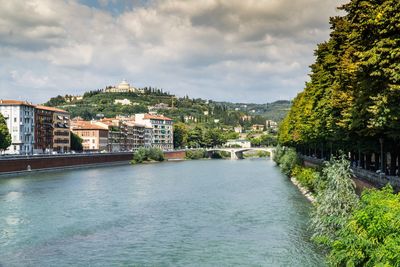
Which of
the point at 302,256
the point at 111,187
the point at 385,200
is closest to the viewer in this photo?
the point at 385,200

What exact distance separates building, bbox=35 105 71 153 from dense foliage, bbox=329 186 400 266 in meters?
111

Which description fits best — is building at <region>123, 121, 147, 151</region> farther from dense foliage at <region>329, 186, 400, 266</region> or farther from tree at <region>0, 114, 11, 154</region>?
dense foliage at <region>329, 186, 400, 266</region>

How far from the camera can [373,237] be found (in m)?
16.0

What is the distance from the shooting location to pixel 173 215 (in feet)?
135

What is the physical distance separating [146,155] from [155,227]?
338 feet

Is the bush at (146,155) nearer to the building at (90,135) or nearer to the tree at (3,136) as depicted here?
the building at (90,135)

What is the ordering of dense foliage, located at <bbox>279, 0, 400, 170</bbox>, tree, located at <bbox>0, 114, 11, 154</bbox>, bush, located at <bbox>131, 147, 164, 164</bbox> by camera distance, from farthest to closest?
bush, located at <bbox>131, 147, 164, 164</bbox> → tree, located at <bbox>0, 114, 11, 154</bbox> → dense foliage, located at <bbox>279, 0, 400, 170</bbox>

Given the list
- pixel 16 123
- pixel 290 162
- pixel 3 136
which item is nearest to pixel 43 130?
pixel 16 123

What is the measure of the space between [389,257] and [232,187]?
170 feet

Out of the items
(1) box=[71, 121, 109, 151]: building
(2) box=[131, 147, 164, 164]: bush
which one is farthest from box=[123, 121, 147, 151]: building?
(2) box=[131, 147, 164, 164]: bush

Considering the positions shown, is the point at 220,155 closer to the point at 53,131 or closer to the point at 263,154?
the point at 263,154

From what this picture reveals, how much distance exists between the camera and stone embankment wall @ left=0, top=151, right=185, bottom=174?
85375mm

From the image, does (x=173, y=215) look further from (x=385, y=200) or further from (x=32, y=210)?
(x=385, y=200)

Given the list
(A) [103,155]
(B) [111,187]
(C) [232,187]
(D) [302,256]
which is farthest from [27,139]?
(D) [302,256]
